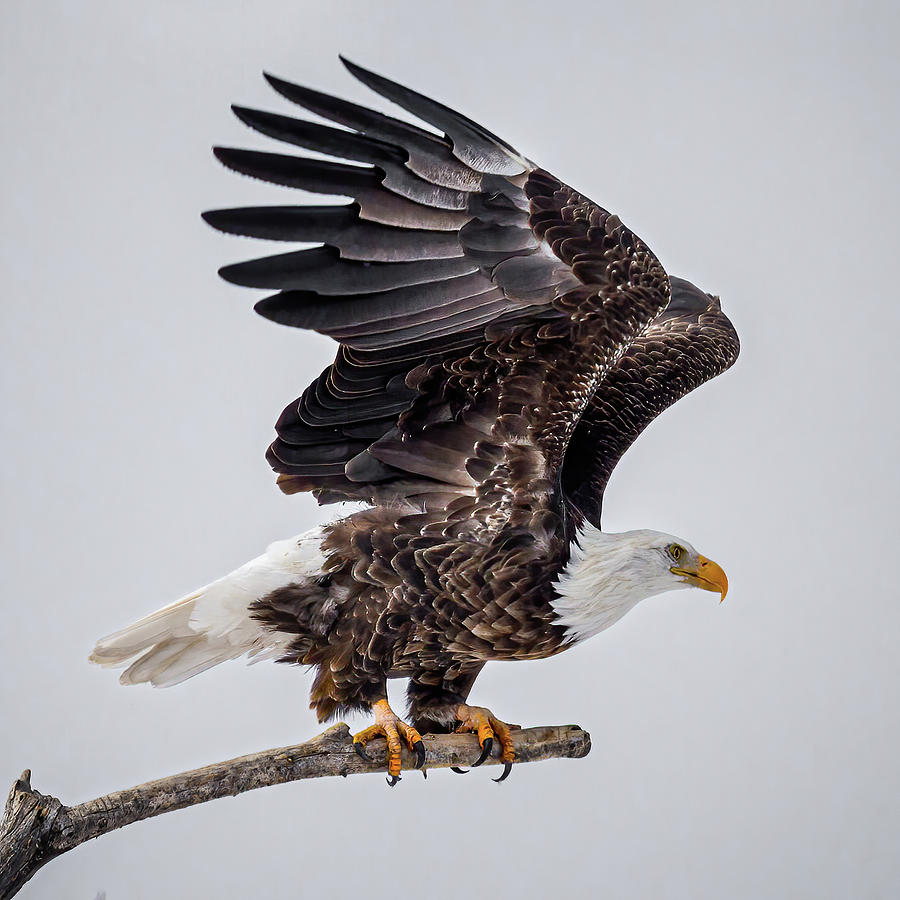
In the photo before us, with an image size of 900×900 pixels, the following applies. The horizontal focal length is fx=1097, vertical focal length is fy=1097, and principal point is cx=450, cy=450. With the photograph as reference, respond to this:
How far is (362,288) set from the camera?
2.96 m

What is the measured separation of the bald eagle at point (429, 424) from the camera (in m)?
2.92

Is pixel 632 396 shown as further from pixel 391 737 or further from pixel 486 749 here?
pixel 391 737

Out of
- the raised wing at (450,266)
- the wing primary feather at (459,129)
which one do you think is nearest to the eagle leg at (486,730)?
the raised wing at (450,266)

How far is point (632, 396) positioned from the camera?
12.9 ft

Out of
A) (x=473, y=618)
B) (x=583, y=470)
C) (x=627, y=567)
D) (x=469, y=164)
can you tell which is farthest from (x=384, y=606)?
(x=469, y=164)

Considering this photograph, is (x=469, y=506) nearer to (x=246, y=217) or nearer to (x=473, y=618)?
(x=473, y=618)

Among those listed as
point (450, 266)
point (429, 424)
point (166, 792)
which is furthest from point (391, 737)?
point (450, 266)

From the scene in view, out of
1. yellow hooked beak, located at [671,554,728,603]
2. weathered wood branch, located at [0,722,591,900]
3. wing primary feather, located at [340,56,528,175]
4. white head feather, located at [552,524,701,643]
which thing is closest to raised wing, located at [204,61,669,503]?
wing primary feather, located at [340,56,528,175]

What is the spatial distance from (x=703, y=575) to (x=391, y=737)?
1.08 meters

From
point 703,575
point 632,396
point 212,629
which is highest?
point 632,396

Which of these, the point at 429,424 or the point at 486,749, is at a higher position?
the point at 429,424

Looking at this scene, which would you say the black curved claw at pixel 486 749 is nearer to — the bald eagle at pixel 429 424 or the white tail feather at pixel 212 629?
the bald eagle at pixel 429 424

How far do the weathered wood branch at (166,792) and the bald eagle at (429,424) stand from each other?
0.10 meters

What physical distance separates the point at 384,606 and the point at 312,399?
0.66 m
